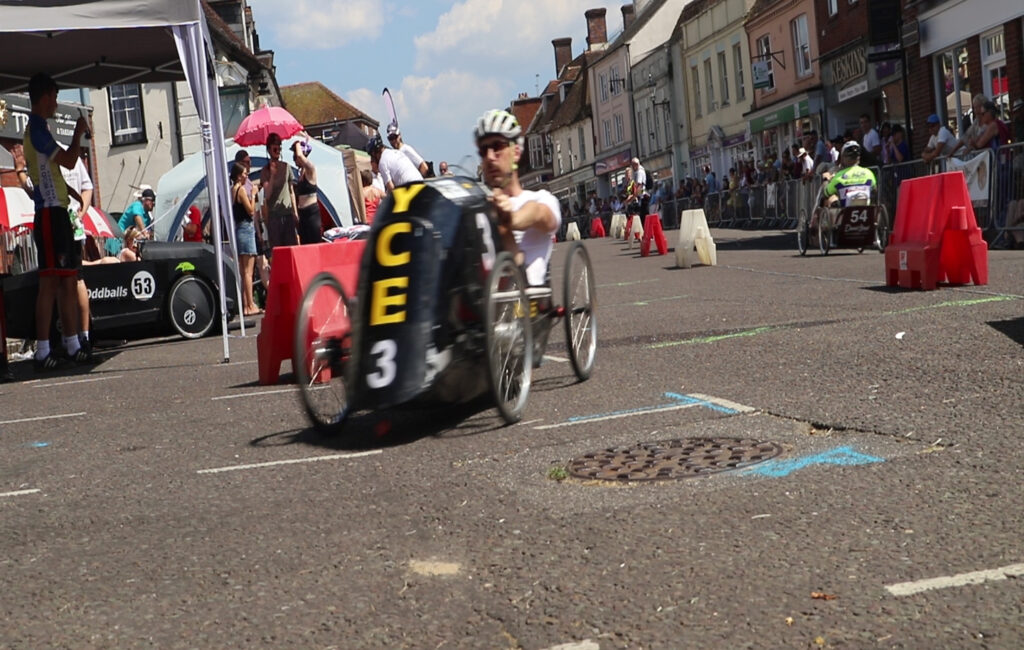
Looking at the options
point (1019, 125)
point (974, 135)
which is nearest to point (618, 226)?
point (1019, 125)

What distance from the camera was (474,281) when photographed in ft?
20.9

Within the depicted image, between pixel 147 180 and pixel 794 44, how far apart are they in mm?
22184

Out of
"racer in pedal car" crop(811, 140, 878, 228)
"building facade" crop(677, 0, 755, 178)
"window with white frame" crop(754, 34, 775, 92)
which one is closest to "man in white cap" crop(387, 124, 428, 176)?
"racer in pedal car" crop(811, 140, 878, 228)

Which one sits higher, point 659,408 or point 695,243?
point 695,243

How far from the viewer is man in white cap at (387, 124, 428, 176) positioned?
1361 centimetres

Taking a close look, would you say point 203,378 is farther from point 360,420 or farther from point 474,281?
point 474,281

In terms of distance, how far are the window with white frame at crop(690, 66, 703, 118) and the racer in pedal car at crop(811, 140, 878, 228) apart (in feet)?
135

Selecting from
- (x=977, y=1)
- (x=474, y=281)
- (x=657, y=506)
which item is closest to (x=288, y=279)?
(x=474, y=281)

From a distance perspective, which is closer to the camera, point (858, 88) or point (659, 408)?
point (659, 408)

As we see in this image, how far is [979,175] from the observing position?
61.2 feet

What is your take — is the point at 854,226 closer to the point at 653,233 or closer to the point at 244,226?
the point at 653,233

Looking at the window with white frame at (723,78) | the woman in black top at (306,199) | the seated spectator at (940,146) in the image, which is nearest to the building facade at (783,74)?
the window with white frame at (723,78)

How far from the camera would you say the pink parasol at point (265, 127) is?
20.2 metres

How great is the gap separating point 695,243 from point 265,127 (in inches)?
260
